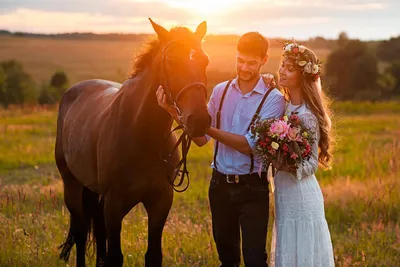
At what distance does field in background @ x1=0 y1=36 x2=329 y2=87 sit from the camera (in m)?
52.2

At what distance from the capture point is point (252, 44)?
3.77m

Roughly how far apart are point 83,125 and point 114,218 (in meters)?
1.13

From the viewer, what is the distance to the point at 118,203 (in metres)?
4.21

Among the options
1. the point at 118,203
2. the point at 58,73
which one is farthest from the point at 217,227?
the point at 58,73

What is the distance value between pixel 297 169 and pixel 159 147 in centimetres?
104

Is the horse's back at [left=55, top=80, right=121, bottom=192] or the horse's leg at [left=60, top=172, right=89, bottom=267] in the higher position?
the horse's back at [left=55, top=80, right=121, bottom=192]

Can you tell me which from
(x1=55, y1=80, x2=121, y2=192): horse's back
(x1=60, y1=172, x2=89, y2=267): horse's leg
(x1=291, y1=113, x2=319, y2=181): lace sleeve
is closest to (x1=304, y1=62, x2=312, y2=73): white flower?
(x1=291, y1=113, x2=319, y2=181): lace sleeve

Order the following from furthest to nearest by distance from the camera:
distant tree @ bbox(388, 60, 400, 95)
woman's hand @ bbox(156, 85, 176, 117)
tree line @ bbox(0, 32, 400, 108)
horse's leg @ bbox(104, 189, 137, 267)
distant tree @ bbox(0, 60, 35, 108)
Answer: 1. distant tree @ bbox(388, 60, 400, 95)
2. tree line @ bbox(0, 32, 400, 108)
3. distant tree @ bbox(0, 60, 35, 108)
4. horse's leg @ bbox(104, 189, 137, 267)
5. woman's hand @ bbox(156, 85, 176, 117)

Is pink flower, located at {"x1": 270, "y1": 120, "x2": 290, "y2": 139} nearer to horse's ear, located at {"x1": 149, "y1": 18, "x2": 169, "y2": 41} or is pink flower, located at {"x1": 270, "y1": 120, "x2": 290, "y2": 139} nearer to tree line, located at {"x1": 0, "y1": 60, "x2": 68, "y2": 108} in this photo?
horse's ear, located at {"x1": 149, "y1": 18, "x2": 169, "y2": 41}

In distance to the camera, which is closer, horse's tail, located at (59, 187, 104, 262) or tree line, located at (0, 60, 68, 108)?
horse's tail, located at (59, 187, 104, 262)

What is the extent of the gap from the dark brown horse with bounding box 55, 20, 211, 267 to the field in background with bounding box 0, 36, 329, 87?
139 ft

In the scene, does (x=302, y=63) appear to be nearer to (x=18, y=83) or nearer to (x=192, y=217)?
(x=192, y=217)

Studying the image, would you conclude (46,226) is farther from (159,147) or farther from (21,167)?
(21,167)

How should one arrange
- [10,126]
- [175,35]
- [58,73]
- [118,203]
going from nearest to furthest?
[175,35] → [118,203] → [10,126] → [58,73]
